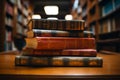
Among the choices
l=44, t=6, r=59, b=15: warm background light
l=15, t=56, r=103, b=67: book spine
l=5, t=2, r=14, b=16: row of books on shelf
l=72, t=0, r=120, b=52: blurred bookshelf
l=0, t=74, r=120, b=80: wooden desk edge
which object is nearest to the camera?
l=0, t=74, r=120, b=80: wooden desk edge

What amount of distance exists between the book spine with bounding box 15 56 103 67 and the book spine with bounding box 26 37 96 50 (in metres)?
0.05

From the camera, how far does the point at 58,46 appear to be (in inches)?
35.7

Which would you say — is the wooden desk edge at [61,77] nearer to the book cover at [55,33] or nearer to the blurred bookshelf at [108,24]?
the book cover at [55,33]

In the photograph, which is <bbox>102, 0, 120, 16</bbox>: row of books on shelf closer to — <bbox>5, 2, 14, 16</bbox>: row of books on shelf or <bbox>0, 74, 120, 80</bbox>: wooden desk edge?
<bbox>5, 2, 14, 16</bbox>: row of books on shelf

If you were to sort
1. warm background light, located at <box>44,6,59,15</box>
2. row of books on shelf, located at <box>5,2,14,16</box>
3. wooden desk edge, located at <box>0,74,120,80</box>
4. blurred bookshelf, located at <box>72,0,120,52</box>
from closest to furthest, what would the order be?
wooden desk edge, located at <box>0,74,120,80</box> < blurred bookshelf, located at <box>72,0,120,52</box> < row of books on shelf, located at <box>5,2,14,16</box> < warm background light, located at <box>44,6,59,15</box>

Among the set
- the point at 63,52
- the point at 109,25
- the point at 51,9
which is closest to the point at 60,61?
the point at 63,52

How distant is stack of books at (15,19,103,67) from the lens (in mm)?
885

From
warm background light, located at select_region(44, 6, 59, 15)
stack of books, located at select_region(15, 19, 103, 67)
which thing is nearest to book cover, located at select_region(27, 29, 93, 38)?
stack of books, located at select_region(15, 19, 103, 67)

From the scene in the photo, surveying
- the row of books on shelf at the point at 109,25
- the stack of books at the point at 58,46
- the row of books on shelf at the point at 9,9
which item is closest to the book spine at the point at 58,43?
the stack of books at the point at 58,46

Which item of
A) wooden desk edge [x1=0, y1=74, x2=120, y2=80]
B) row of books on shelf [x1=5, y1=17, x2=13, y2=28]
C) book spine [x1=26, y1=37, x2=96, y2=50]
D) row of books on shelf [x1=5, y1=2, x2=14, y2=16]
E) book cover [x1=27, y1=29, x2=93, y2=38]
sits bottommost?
wooden desk edge [x1=0, y1=74, x2=120, y2=80]

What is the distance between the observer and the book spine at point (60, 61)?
2.87 feet

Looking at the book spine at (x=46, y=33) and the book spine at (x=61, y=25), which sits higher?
the book spine at (x=61, y=25)

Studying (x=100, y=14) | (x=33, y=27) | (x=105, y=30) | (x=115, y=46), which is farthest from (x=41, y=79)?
(x=100, y=14)

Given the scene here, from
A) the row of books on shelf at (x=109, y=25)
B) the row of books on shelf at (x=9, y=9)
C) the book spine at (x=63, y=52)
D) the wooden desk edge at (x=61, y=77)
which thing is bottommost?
the wooden desk edge at (x=61, y=77)
